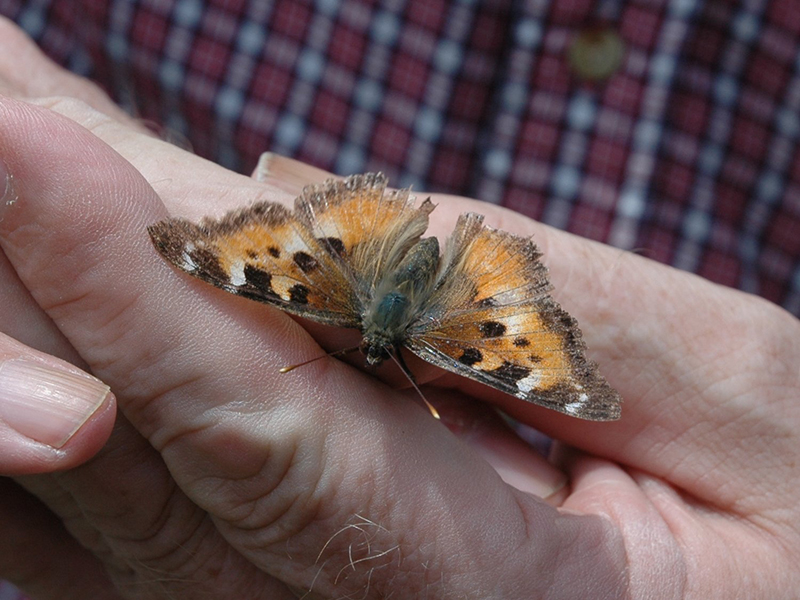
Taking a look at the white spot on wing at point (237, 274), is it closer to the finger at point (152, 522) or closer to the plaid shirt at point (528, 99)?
the finger at point (152, 522)

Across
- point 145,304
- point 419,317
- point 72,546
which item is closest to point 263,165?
point 419,317

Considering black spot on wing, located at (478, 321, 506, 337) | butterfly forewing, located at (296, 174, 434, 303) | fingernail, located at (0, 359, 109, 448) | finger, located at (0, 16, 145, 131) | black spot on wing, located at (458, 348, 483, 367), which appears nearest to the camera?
fingernail, located at (0, 359, 109, 448)

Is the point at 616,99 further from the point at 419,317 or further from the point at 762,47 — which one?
the point at 419,317

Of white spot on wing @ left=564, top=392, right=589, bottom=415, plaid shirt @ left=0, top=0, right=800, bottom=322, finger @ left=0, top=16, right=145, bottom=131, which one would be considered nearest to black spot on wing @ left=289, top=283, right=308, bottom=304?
white spot on wing @ left=564, top=392, right=589, bottom=415

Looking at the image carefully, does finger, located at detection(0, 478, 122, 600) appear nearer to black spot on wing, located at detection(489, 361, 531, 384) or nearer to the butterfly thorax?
the butterfly thorax

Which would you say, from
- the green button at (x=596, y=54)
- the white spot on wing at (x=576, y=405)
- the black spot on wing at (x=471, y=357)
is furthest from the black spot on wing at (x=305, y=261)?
the green button at (x=596, y=54)

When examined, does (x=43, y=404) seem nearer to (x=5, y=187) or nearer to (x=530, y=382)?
(x=5, y=187)

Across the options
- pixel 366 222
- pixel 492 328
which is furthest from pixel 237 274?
pixel 492 328
